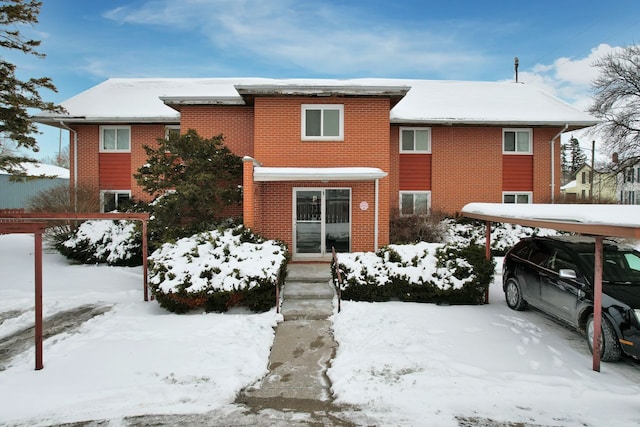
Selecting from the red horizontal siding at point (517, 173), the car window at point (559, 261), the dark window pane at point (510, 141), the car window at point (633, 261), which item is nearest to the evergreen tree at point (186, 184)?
the car window at point (559, 261)

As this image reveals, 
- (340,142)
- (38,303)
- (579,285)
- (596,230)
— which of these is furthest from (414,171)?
(38,303)

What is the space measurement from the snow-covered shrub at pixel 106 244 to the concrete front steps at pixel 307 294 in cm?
521

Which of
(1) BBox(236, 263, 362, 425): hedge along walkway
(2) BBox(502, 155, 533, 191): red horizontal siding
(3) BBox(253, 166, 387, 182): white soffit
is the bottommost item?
(1) BBox(236, 263, 362, 425): hedge along walkway

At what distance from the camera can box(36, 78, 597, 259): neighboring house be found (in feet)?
36.7

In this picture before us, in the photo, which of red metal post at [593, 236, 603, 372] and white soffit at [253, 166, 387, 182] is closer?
red metal post at [593, 236, 603, 372]

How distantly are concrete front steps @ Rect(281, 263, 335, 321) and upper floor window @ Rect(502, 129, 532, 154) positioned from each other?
1053 cm

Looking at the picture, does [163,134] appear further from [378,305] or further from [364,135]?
[378,305]

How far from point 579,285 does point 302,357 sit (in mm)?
4577

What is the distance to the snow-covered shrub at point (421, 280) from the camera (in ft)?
26.0

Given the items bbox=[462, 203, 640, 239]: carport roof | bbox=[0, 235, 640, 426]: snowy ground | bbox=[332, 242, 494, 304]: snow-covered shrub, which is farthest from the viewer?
bbox=[332, 242, 494, 304]: snow-covered shrub

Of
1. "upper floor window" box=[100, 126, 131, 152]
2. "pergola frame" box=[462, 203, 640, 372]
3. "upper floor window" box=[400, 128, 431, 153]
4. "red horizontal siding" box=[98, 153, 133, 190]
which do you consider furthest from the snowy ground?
"upper floor window" box=[100, 126, 131, 152]

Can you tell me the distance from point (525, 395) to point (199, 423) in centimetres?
391

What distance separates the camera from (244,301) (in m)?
7.48

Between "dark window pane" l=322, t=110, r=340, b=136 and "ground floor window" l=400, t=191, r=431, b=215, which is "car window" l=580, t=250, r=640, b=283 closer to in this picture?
"dark window pane" l=322, t=110, r=340, b=136
